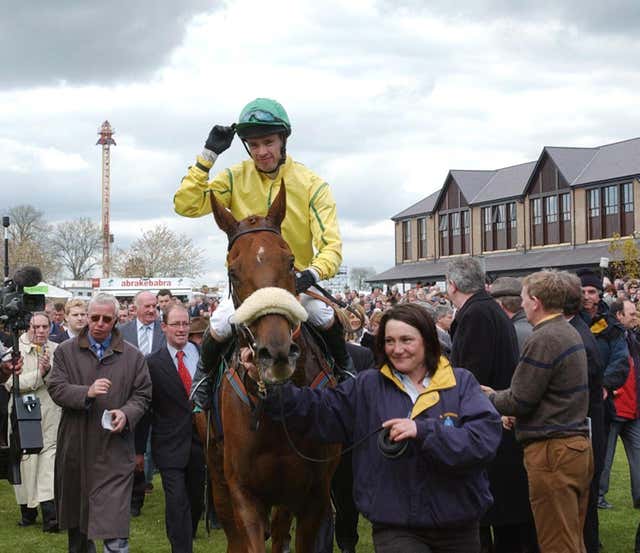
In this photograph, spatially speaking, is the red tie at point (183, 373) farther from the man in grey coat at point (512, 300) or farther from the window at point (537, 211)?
the window at point (537, 211)

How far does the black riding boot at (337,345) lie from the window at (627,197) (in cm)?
3505

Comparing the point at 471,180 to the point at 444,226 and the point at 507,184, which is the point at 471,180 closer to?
the point at 444,226

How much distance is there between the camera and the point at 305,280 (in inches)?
179

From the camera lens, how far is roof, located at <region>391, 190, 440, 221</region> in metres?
53.0

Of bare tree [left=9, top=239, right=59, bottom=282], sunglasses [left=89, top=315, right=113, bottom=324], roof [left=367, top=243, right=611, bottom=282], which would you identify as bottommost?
sunglasses [left=89, top=315, right=113, bottom=324]

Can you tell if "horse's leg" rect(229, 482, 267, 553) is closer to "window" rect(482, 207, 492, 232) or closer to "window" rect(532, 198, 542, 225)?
"window" rect(532, 198, 542, 225)

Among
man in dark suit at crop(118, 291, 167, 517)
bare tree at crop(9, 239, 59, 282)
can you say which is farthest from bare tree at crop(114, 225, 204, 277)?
man in dark suit at crop(118, 291, 167, 517)

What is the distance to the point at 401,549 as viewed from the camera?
368 cm

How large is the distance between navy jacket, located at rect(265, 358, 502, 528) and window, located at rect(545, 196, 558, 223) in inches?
1585

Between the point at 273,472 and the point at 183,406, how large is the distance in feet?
8.36

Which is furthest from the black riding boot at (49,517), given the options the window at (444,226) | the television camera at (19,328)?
the window at (444,226)

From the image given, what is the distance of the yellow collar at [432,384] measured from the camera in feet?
12.4

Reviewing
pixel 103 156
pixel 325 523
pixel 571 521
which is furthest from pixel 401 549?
pixel 103 156

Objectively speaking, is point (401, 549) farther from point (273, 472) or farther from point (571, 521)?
point (571, 521)
